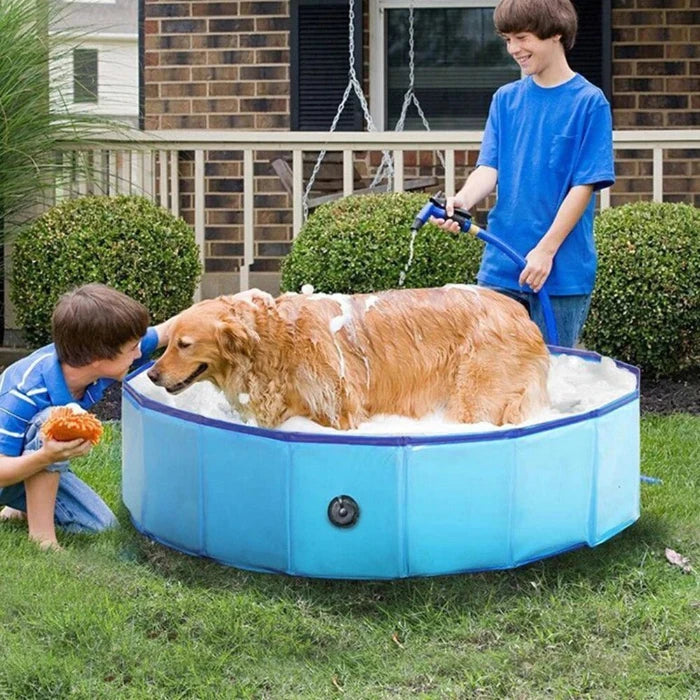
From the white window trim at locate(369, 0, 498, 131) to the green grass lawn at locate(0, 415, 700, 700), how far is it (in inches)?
235

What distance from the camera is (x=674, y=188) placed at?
9523 millimetres

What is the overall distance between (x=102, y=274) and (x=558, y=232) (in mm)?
3385

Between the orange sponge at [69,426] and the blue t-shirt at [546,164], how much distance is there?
1.60 metres

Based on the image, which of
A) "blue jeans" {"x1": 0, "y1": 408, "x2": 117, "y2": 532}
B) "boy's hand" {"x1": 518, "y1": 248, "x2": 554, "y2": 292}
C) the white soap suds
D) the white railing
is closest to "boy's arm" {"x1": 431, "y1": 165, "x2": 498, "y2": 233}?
"boy's hand" {"x1": 518, "y1": 248, "x2": 554, "y2": 292}

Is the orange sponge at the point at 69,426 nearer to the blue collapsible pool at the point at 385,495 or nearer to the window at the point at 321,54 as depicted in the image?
the blue collapsible pool at the point at 385,495

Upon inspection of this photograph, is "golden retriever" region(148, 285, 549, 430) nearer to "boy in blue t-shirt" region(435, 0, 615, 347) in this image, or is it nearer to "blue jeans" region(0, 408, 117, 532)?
"boy in blue t-shirt" region(435, 0, 615, 347)

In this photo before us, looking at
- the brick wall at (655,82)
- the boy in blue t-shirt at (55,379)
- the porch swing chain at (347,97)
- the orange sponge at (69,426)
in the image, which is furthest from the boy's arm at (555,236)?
the brick wall at (655,82)

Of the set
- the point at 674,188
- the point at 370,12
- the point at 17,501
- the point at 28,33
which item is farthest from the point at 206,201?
the point at 17,501

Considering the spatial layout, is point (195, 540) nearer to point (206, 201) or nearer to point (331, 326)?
point (331, 326)

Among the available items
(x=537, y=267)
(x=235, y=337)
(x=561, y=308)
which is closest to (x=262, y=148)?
(x=561, y=308)

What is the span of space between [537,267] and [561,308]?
0.37 m

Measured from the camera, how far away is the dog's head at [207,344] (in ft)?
12.4

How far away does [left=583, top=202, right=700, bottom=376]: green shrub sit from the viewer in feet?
22.3

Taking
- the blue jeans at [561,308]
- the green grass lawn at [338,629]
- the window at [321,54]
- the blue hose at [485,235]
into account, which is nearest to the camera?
the green grass lawn at [338,629]
